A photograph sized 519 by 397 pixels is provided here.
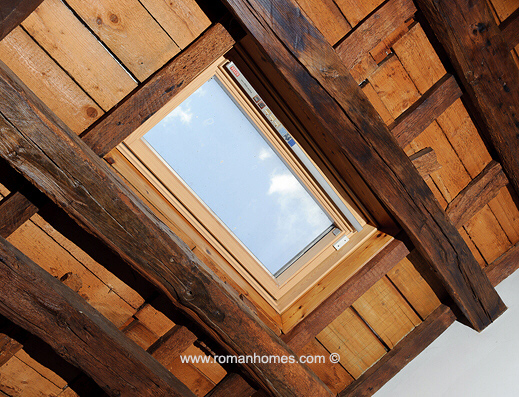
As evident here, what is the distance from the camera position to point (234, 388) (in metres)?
1.70

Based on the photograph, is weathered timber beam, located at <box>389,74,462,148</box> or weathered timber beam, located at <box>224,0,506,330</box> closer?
weathered timber beam, located at <box>224,0,506,330</box>

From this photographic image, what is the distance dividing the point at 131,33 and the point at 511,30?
155 centimetres

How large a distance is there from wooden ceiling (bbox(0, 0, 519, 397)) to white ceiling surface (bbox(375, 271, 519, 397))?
89mm

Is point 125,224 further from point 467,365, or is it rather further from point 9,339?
point 467,365

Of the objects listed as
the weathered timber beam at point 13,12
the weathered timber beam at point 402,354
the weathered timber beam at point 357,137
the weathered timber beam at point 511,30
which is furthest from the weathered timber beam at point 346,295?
the weathered timber beam at point 13,12

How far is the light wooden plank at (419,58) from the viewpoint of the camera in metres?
1.50

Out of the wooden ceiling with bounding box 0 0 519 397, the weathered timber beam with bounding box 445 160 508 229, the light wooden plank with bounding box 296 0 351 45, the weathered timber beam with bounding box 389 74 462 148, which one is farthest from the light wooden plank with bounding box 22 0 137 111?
the weathered timber beam with bounding box 445 160 508 229

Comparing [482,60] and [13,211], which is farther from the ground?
[13,211]

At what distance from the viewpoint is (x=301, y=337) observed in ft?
5.40

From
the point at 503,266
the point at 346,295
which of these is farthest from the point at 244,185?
the point at 503,266

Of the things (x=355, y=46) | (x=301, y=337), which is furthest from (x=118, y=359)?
(x=355, y=46)

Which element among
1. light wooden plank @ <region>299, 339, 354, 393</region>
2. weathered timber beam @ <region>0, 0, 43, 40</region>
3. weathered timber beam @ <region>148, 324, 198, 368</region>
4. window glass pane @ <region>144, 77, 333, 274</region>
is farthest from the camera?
light wooden plank @ <region>299, 339, 354, 393</region>

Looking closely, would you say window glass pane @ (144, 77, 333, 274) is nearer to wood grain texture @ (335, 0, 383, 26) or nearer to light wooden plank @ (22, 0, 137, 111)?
light wooden plank @ (22, 0, 137, 111)

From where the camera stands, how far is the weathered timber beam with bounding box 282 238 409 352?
1.65 metres
